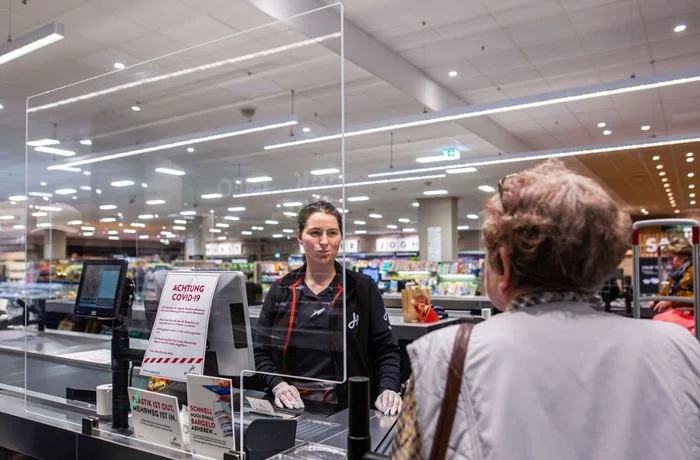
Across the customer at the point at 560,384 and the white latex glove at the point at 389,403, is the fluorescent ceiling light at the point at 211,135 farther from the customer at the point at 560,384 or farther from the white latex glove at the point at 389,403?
the customer at the point at 560,384

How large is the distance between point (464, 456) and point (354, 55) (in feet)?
17.8

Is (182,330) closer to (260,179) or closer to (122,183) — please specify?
(122,183)

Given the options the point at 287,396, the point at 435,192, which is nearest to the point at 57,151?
the point at 287,396

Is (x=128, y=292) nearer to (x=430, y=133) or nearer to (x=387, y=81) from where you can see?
(x=387, y=81)

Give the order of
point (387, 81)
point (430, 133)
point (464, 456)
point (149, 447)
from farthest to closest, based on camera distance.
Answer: point (430, 133), point (387, 81), point (149, 447), point (464, 456)

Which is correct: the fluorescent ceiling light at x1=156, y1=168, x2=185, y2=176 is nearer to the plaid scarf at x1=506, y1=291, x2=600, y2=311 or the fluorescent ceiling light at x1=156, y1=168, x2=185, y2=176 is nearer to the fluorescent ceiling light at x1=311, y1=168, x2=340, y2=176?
the fluorescent ceiling light at x1=311, y1=168, x2=340, y2=176

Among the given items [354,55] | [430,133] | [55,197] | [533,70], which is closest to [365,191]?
[430,133]

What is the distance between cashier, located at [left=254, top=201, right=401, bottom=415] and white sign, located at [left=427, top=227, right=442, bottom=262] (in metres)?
14.0

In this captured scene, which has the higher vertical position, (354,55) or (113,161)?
(354,55)

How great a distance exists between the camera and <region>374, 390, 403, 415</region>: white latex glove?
1.79m

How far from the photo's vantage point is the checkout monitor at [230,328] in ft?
5.52

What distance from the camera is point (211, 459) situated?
1394 millimetres

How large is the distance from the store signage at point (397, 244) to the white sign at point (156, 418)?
14.1m

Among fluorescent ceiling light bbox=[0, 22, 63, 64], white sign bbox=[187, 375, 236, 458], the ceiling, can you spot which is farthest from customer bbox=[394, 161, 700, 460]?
fluorescent ceiling light bbox=[0, 22, 63, 64]
